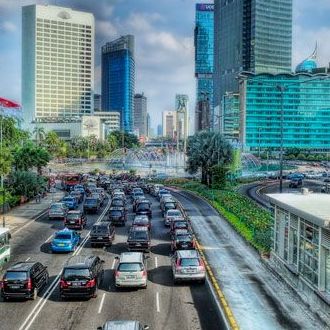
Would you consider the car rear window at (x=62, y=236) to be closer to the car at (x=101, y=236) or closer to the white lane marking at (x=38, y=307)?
the car at (x=101, y=236)

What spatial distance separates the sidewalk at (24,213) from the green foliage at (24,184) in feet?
4.69

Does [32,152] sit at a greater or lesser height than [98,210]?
greater

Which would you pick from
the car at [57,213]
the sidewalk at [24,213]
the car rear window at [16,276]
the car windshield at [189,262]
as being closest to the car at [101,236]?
the sidewalk at [24,213]

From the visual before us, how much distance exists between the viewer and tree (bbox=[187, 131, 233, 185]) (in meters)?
83.9

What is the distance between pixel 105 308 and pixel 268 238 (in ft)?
54.4

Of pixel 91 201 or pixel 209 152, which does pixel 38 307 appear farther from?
pixel 209 152

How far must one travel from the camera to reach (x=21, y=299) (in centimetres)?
2512

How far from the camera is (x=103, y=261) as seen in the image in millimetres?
29234

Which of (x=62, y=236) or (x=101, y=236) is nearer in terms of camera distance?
(x=62, y=236)

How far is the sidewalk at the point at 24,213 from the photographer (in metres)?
50.2

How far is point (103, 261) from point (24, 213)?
104 feet

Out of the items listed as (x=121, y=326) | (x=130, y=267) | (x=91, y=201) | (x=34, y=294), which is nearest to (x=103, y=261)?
(x=130, y=267)

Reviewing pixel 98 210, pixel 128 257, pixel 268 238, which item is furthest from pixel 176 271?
pixel 98 210

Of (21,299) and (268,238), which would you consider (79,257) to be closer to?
(21,299)
